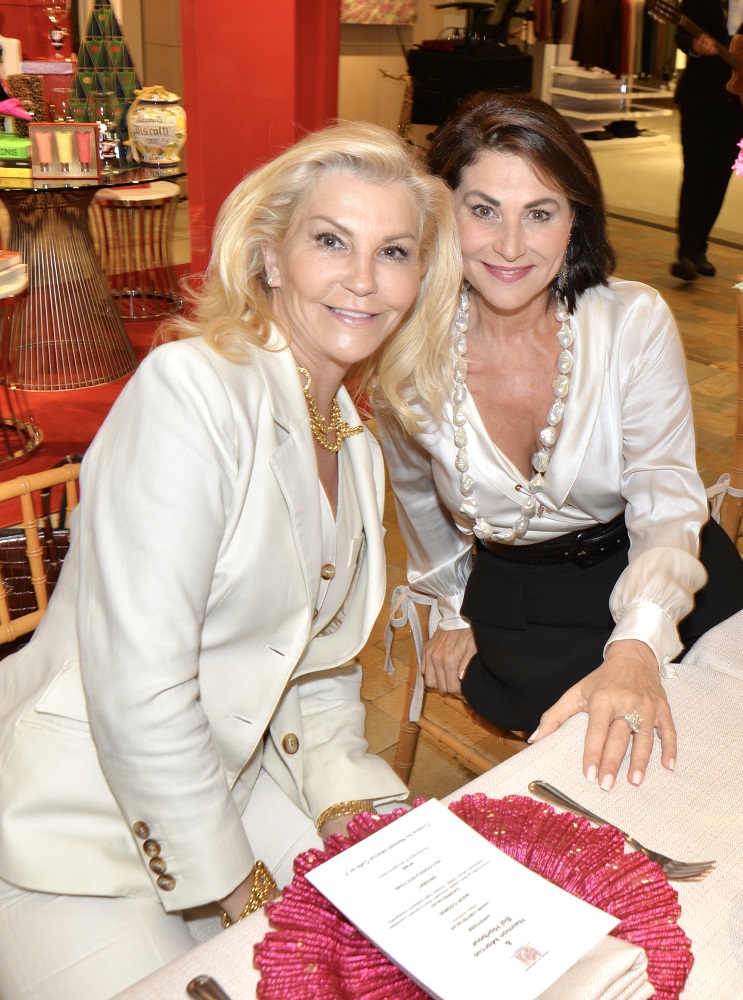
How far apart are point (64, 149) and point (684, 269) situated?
178 inches

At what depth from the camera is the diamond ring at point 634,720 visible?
1226 mm

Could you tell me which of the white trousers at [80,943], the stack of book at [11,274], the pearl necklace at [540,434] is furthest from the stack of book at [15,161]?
the white trousers at [80,943]

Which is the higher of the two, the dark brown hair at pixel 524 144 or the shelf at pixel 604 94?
the dark brown hair at pixel 524 144

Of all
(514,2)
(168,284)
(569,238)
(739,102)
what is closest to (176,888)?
(569,238)

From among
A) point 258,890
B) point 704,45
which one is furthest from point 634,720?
point 704,45

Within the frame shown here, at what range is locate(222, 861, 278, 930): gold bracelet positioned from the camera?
1382 mm

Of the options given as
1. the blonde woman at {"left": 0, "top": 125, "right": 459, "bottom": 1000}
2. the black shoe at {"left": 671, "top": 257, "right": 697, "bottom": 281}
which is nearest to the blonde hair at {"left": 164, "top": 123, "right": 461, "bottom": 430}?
the blonde woman at {"left": 0, "top": 125, "right": 459, "bottom": 1000}

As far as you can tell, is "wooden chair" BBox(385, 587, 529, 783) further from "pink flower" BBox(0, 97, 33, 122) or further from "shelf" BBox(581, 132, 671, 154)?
"shelf" BBox(581, 132, 671, 154)

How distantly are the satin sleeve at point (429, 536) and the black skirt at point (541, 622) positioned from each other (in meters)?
0.08

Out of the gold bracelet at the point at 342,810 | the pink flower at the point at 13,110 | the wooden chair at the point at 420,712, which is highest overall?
the pink flower at the point at 13,110

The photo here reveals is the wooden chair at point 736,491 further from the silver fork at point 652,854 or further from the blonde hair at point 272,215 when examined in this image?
the silver fork at point 652,854

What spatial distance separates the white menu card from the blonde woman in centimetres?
45

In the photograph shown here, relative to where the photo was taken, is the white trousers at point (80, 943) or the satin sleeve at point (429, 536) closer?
the white trousers at point (80, 943)

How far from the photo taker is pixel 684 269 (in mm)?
7043
